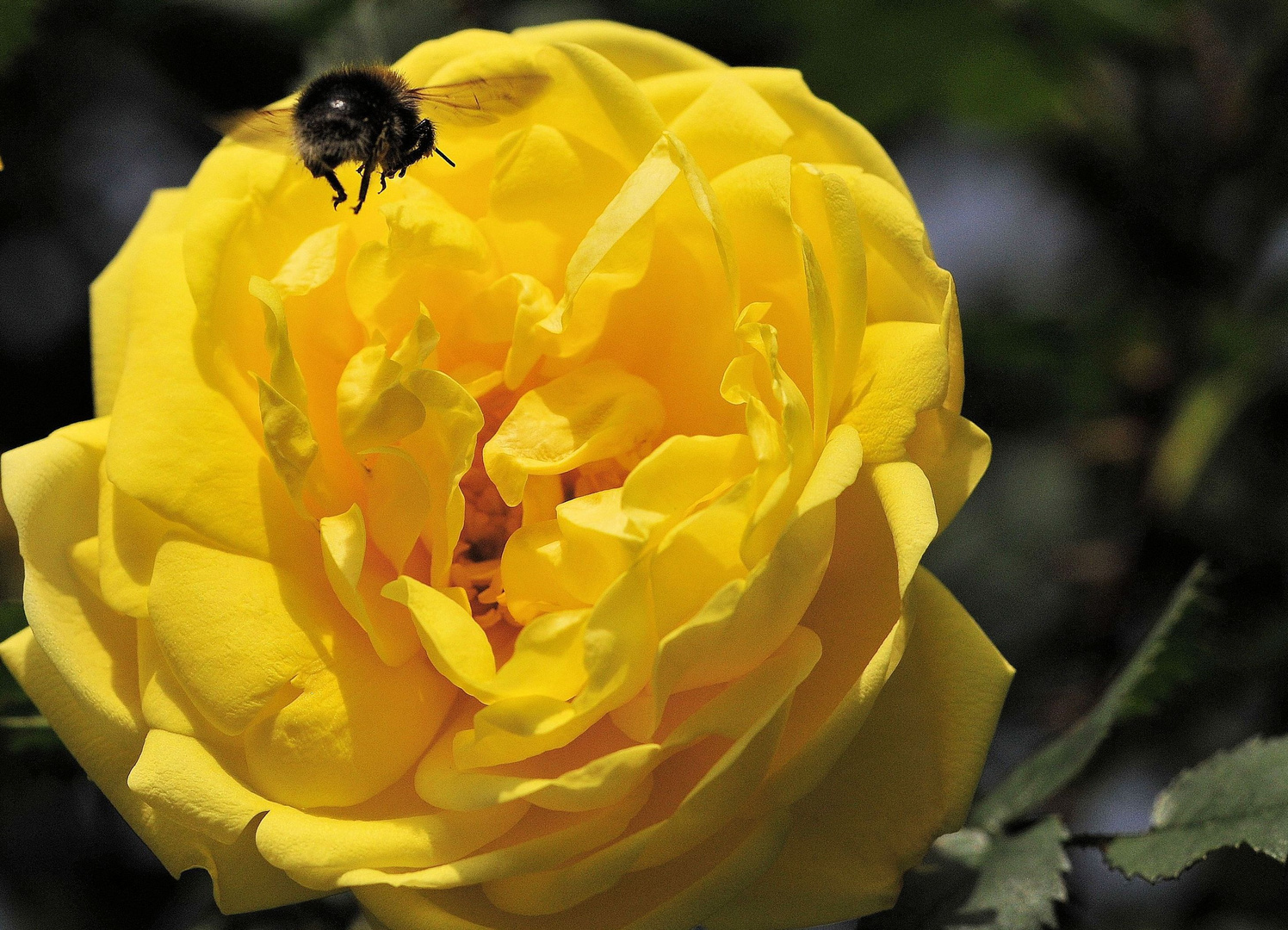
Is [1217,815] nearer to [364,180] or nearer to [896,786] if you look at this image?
[896,786]

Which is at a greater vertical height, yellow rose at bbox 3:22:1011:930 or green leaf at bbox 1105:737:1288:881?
yellow rose at bbox 3:22:1011:930

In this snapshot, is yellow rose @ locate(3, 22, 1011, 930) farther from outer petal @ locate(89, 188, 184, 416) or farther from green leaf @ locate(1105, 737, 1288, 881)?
green leaf @ locate(1105, 737, 1288, 881)

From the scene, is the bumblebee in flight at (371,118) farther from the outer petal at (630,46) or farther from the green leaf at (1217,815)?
the green leaf at (1217,815)

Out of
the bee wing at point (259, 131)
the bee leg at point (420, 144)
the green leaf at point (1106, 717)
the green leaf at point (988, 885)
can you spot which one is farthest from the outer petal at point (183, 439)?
the green leaf at point (1106, 717)

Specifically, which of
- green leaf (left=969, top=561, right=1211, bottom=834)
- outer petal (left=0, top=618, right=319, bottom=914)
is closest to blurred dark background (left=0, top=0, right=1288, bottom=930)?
green leaf (left=969, top=561, right=1211, bottom=834)

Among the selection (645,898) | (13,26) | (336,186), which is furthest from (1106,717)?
(13,26)

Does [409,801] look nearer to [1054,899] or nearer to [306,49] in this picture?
[1054,899]
